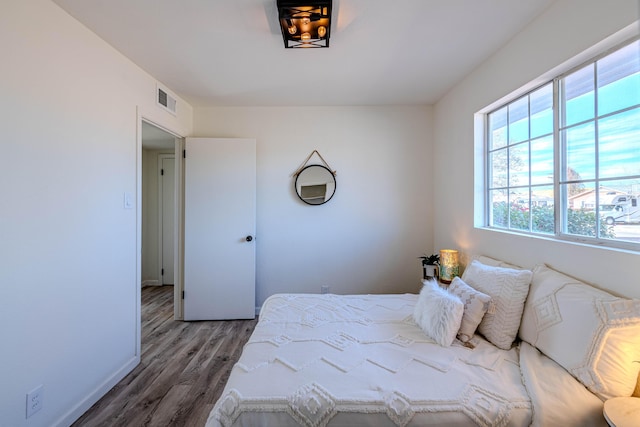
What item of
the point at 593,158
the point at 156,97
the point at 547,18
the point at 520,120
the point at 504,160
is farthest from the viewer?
the point at 156,97

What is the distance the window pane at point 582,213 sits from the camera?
1.40 m

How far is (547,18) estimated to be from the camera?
1.54 meters

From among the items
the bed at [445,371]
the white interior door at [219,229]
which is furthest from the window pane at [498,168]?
the white interior door at [219,229]

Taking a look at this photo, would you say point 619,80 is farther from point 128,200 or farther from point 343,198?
point 128,200

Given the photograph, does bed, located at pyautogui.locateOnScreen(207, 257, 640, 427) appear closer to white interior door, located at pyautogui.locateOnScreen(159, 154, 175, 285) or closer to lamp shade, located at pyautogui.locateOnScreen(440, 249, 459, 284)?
lamp shade, located at pyautogui.locateOnScreen(440, 249, 459, 284)

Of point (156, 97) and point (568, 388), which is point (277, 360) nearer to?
point (568, 388)

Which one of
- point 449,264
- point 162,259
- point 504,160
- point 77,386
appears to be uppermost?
point 504,160

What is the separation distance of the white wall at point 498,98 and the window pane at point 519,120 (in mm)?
141

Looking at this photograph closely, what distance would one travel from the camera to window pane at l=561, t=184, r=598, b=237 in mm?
1403

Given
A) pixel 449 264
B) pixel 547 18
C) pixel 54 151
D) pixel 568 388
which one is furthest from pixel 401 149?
pixel 54 151

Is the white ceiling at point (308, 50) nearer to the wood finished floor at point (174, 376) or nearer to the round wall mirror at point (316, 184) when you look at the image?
the round wall mirror at point (316, 184)

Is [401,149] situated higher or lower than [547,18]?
lower

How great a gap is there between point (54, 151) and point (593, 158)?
306 cm

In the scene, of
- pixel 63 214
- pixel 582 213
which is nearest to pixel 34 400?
pixel 63 214
